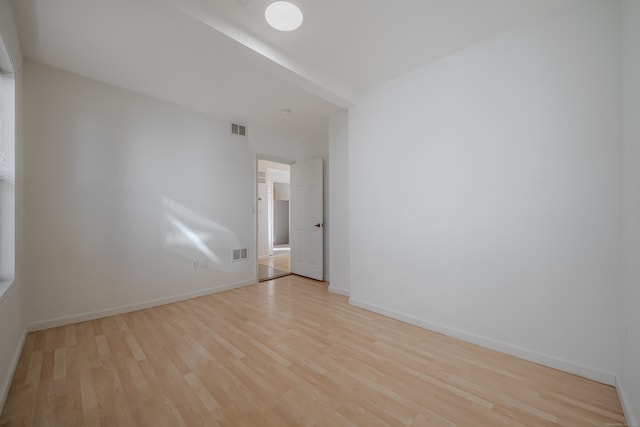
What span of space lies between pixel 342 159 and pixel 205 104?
205 centimetres

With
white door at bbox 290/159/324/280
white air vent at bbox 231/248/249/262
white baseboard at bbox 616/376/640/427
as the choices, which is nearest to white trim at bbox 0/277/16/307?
white air vent at bbox 231/248/249/262

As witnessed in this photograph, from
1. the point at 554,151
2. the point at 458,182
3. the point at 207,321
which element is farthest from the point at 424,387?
the point at 207,321

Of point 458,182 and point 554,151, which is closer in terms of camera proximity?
point 554,151

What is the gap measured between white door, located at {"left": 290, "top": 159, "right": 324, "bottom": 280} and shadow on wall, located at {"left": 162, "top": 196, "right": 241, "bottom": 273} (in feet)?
3.97

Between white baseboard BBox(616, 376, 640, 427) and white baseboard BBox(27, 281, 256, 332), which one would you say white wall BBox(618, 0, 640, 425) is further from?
white baseboard BBox(27, 281, 256, 332)

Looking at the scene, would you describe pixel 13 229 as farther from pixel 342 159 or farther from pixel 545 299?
pixel 545 299

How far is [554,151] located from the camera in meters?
1.91

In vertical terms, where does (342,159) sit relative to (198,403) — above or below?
above

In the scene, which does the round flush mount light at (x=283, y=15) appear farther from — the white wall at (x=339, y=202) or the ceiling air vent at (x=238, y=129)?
the ceiling air vent at (x=238, y=129)

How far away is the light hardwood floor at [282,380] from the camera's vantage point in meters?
1.47

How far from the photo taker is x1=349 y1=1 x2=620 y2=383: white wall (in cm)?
176

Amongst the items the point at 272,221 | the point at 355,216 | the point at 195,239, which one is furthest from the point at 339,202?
the point at 272,221

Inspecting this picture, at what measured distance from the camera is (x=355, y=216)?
327cm

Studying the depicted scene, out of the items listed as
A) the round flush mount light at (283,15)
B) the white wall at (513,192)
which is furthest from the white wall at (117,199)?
the white wall at (513,192)
